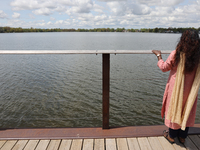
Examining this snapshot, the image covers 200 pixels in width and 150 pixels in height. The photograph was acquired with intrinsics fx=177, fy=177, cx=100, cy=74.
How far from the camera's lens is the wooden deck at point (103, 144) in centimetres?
202

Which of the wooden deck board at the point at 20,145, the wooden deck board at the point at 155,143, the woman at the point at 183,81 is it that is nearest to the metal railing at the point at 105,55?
the woman at the point at 183,81

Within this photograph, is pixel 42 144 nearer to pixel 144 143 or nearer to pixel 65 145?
pixel 65 145

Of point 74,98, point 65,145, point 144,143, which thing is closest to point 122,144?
point 144,143

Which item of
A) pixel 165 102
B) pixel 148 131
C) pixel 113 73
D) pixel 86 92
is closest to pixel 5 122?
pixel 86 92

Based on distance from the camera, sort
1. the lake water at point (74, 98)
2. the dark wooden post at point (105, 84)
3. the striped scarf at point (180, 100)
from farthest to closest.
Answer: the lake water at point (74, 98) < the dark wooden post at point (105, 84) < the striped scarf at point (180, 100)

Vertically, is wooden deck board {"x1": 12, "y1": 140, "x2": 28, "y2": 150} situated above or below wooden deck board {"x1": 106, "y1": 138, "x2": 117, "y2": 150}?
above

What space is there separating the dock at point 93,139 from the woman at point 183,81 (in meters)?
0.31

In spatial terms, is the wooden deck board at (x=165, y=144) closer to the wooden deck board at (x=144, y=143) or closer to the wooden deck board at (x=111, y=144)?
the wooden deck board at (x=144, y=143)

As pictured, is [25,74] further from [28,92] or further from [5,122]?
[5,122]

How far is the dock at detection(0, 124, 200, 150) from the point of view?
2033mm

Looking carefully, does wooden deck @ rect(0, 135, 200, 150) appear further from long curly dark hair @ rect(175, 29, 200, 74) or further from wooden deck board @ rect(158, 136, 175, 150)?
long curly dark hair @ rect(175, 29, 200, 74)

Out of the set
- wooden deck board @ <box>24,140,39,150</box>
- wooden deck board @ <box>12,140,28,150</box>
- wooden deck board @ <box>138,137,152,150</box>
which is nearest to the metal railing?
wooden deck board @ <box>138,137,152,150</box>

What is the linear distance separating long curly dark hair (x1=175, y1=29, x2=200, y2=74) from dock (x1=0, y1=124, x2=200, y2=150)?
96 centimetres

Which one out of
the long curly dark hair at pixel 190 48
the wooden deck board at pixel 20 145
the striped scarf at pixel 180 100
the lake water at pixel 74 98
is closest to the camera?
the long curly dark hair at pixel 190 48
